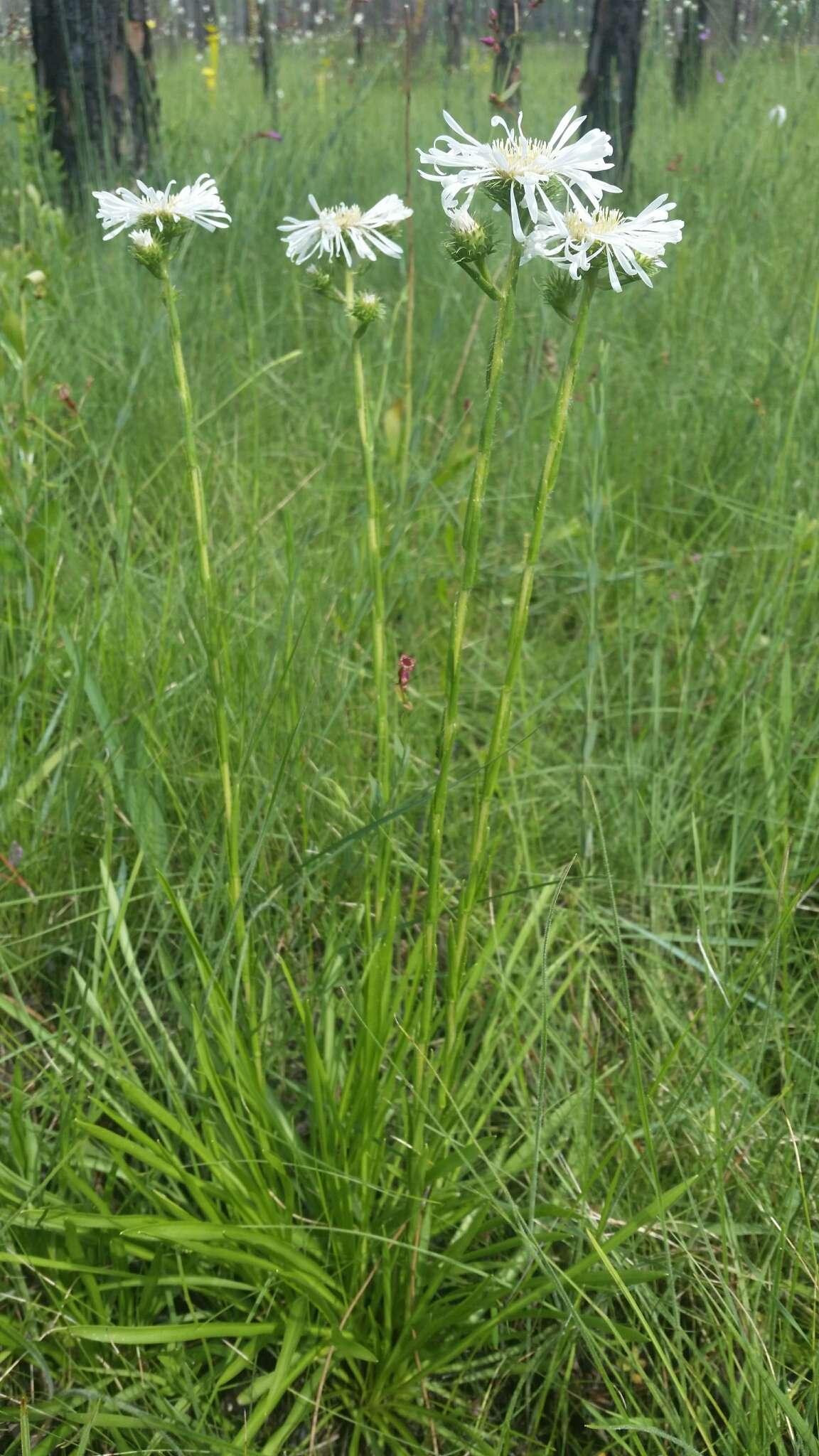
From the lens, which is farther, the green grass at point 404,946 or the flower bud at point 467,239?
the green grass at point 404,946

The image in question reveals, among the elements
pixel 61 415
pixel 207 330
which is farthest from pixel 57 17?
pixel 61 415

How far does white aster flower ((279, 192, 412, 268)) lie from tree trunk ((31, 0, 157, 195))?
2.39 metres

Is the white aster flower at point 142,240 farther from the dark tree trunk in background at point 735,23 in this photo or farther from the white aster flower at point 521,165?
the dark tree trunk in background at point 735,23

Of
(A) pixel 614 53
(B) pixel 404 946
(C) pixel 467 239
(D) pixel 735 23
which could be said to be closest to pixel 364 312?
(C) pixel 467 239

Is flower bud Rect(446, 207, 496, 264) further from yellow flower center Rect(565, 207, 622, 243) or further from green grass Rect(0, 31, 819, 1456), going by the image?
green grass Rect(0, 31, 819, 1456)

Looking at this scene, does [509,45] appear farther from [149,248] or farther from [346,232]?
[149,248]

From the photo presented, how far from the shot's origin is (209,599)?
78 centimetres

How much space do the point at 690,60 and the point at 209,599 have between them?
3.73 meters

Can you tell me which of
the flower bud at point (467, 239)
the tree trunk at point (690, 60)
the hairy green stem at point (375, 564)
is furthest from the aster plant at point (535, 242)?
the tree trunk at point (690, 60)

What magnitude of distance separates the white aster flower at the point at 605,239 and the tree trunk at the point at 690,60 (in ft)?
10.9

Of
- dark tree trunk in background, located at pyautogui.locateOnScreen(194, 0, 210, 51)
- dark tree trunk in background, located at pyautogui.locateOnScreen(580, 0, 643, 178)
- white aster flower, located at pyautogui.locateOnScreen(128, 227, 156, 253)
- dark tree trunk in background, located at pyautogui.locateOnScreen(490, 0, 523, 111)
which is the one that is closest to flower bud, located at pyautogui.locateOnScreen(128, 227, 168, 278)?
white aster flower, located at pyautogui.locateOnScreen(128, 227, 156, 253)

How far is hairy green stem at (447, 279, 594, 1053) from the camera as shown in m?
0.62

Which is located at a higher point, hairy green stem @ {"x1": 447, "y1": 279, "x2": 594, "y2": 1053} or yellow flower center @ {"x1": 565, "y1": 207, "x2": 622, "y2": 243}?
yellow flower center @ {"x1": 565, "y1": 207, "x2": 622, "y2": 243}

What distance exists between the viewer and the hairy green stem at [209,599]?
0.74m
